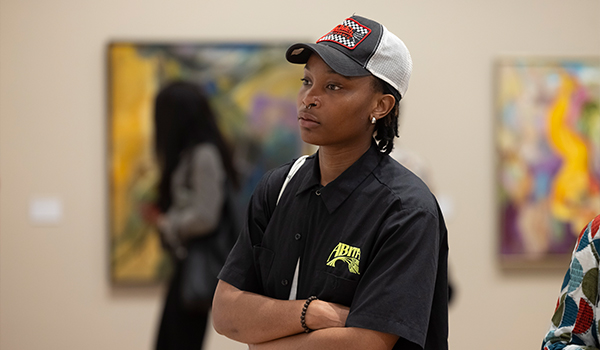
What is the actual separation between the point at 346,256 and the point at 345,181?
175mm

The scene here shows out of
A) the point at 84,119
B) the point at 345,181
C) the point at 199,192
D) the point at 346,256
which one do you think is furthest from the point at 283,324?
the point at 84,119

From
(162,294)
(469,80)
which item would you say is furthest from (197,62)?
(469,80)

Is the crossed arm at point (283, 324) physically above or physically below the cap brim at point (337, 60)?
below

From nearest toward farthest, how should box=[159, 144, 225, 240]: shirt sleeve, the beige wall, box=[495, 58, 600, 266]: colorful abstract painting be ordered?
box=[159, 144, 225, 240]: shirt sleeve → the beige wall → box=[495, 58, 600, 266]: colorful abstract painting

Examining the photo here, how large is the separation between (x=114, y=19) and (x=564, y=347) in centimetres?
286

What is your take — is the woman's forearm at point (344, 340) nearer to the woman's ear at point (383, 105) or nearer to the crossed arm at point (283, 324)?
the crossed arm at point (283, 324)

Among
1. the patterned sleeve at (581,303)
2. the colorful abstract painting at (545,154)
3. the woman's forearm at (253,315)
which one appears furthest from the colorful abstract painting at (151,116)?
the patterned sleeve at (581,303)

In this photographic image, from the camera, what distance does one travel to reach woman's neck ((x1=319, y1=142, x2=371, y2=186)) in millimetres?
1381

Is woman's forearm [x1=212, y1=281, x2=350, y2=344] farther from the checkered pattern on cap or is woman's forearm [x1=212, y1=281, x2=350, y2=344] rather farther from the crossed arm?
the checkered pattern on cap

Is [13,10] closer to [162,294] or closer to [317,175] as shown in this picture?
Result: [162,294]

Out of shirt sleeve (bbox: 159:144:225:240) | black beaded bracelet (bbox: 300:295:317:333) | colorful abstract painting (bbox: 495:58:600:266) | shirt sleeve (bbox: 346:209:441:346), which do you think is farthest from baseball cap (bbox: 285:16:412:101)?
colorful abstract painting (bbox: 495:58:600:266)

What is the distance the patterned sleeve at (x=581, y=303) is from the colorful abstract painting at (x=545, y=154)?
2.27 metres

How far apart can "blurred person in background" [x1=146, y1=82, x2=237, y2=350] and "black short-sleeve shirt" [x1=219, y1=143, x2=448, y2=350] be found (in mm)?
1358

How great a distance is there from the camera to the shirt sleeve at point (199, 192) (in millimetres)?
2755
